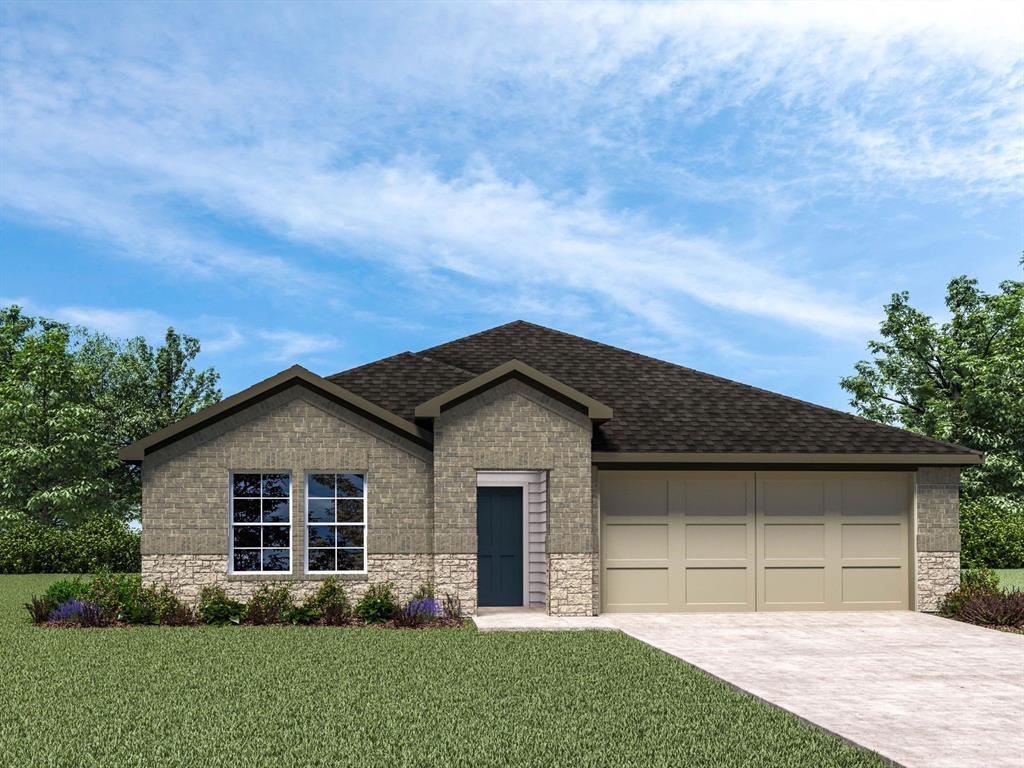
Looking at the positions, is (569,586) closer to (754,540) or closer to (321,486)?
(754,540)

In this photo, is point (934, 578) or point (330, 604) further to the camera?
point (934, 578)

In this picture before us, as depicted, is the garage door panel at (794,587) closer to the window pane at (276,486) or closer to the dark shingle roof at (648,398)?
the dark shingle roof at (648,398)

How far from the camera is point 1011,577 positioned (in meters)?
30.2

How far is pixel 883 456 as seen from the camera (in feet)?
67.6

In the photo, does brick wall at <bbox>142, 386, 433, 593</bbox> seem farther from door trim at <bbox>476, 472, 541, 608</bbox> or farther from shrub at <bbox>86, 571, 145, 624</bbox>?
door trim at <bbox>476, 472, 541, 608</bbox>

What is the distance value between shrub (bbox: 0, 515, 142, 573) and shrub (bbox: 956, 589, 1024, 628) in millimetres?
23760

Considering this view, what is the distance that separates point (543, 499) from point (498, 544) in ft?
5.03

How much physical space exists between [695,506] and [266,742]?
1248cm

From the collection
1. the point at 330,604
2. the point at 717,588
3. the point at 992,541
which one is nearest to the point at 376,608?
the point at 330,604

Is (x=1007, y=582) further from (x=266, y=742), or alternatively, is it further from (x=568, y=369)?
(x=266, y=742)

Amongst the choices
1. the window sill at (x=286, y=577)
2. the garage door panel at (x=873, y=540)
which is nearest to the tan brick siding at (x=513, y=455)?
the window sill at (x=286, y=577)

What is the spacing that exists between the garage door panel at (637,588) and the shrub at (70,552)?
18457 millimetres

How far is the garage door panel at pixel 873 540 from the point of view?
2102 centimetres

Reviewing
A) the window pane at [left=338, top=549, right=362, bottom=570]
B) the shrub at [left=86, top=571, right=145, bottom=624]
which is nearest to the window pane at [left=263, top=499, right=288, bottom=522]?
the window pane at [left=338, top=549, right=362, bottom=570]
